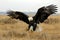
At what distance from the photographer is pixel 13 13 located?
1239cm

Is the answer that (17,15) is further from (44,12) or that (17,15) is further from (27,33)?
(27,33)

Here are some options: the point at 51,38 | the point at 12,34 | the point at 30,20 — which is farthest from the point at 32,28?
the point at 51,38

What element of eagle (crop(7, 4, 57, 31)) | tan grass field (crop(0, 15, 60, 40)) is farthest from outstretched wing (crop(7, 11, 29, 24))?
tan grass field (crop(0, 15, 60, 40))

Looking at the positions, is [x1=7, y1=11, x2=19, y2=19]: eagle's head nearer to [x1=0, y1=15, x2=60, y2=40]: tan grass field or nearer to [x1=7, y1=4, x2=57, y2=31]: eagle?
[x1=7, y1=4, x2=57, y2=31]: eagle

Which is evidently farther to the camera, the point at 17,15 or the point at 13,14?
the point at 17,15

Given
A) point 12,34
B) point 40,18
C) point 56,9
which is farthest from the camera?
point 40,18

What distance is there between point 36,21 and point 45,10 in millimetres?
928

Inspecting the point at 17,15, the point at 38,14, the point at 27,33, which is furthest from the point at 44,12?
the point at 27,33

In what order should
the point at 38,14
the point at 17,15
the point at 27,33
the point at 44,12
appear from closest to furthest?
the point at 27,33 → the point at 44,12 → the point at 38,14 → the point at 17,15

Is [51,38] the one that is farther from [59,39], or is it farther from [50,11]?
[50,11]

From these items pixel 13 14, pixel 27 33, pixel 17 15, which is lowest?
pixel 17 15

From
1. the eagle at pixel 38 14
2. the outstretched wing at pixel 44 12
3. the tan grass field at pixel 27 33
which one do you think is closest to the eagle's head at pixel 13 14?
the eagle at pixel 38 14

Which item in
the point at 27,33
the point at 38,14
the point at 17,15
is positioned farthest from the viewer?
the point at 17,15

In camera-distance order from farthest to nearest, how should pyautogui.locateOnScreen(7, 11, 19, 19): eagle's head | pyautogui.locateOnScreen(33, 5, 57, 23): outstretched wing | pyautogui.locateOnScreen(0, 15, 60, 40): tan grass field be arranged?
pyautogui.locateOnScreen(7, 11, 19, 19): eagle's head → pyautogui.locateOnScreen(33, 5, 57, 23): outstretched wing → pyautogui.locateOnScreen(0, 15, 60, 40): tan grass field
